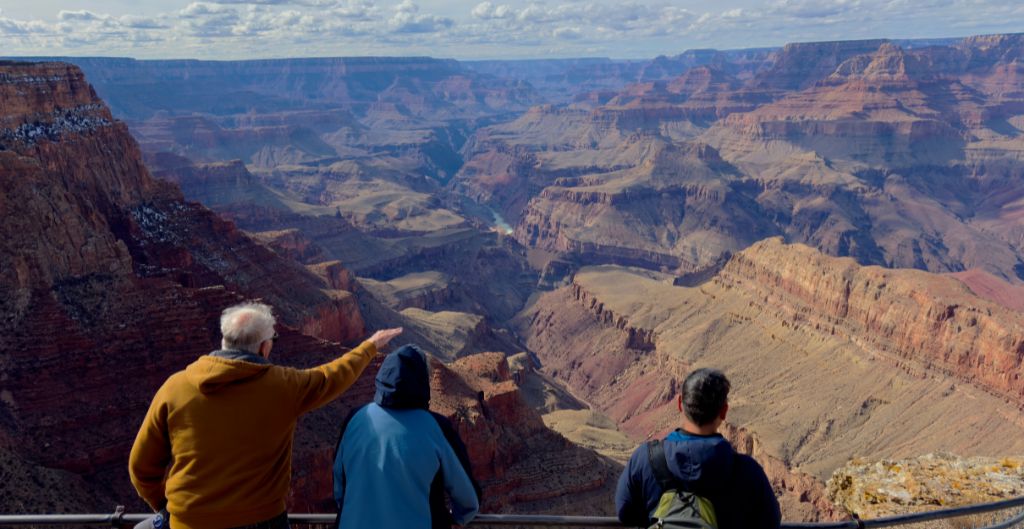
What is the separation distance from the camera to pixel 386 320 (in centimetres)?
7681

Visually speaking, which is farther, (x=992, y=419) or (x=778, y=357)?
(x=778, y=357)

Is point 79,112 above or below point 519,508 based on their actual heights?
above

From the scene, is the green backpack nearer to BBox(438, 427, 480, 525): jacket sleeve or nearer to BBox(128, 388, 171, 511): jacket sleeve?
BBox(438, 427, 480, 525): jacket sleeve

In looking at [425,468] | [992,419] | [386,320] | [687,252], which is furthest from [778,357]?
[687,252]

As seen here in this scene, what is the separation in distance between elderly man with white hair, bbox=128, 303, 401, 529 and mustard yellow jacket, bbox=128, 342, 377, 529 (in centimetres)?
1

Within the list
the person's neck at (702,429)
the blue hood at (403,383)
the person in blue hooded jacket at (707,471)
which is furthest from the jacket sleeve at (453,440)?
the person's neck at (702,429)

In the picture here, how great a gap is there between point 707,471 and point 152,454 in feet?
19.9

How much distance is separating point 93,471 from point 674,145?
7114 inches

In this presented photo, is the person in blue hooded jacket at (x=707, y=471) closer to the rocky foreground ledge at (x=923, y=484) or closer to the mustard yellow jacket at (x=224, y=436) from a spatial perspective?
the mustard yellow jacket at (x=224, y=436)

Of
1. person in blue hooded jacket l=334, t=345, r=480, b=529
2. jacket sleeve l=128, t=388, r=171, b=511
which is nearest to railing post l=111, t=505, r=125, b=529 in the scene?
jacket sleeve l=128, t=388, r=171, b=511

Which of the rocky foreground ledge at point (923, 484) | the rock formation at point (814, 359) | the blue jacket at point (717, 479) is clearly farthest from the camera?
the rock formation at point (814, 359)

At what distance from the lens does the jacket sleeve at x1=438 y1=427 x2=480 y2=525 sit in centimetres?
779

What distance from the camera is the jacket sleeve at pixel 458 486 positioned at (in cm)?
779

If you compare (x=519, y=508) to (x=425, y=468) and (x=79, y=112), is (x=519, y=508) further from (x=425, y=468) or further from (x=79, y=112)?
(x=79, y=112)
